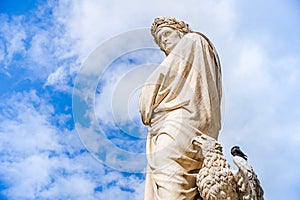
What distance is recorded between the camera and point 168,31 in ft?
27.7

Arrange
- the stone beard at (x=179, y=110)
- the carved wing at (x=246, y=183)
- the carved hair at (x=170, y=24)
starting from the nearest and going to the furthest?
the carved wing at (x=246, y=183) → the stone beard at (x=179, y=110) → the carved hair at (x=170, y=24)

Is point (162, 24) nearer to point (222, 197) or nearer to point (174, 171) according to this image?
point (174, 171)

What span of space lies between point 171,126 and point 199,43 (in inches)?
61.5

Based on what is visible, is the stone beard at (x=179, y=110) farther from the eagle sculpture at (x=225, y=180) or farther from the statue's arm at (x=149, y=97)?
the eagle sculpture at (x=225, y=180)

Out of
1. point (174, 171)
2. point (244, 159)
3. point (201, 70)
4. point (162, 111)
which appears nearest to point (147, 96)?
point (162, 111)

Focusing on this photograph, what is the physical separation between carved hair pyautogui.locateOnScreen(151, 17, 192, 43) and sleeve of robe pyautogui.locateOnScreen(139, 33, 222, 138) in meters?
0.53

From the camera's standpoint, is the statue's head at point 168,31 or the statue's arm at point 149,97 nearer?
the statue's arm at point 149,97

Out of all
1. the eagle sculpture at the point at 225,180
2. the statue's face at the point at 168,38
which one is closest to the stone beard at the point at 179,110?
the statue's face at the point at 168,38

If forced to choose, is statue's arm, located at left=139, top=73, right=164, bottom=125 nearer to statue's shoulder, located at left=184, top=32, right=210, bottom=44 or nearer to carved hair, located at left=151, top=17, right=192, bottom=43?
statue's shoulder, located at left=184, top=32, right=210, bottom=44

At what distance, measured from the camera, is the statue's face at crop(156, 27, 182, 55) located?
27.4 feet

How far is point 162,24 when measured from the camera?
8.50 metres

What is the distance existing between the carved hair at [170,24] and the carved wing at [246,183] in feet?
10.5

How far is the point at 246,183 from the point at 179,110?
1678 mm

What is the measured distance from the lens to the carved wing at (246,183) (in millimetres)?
5840
